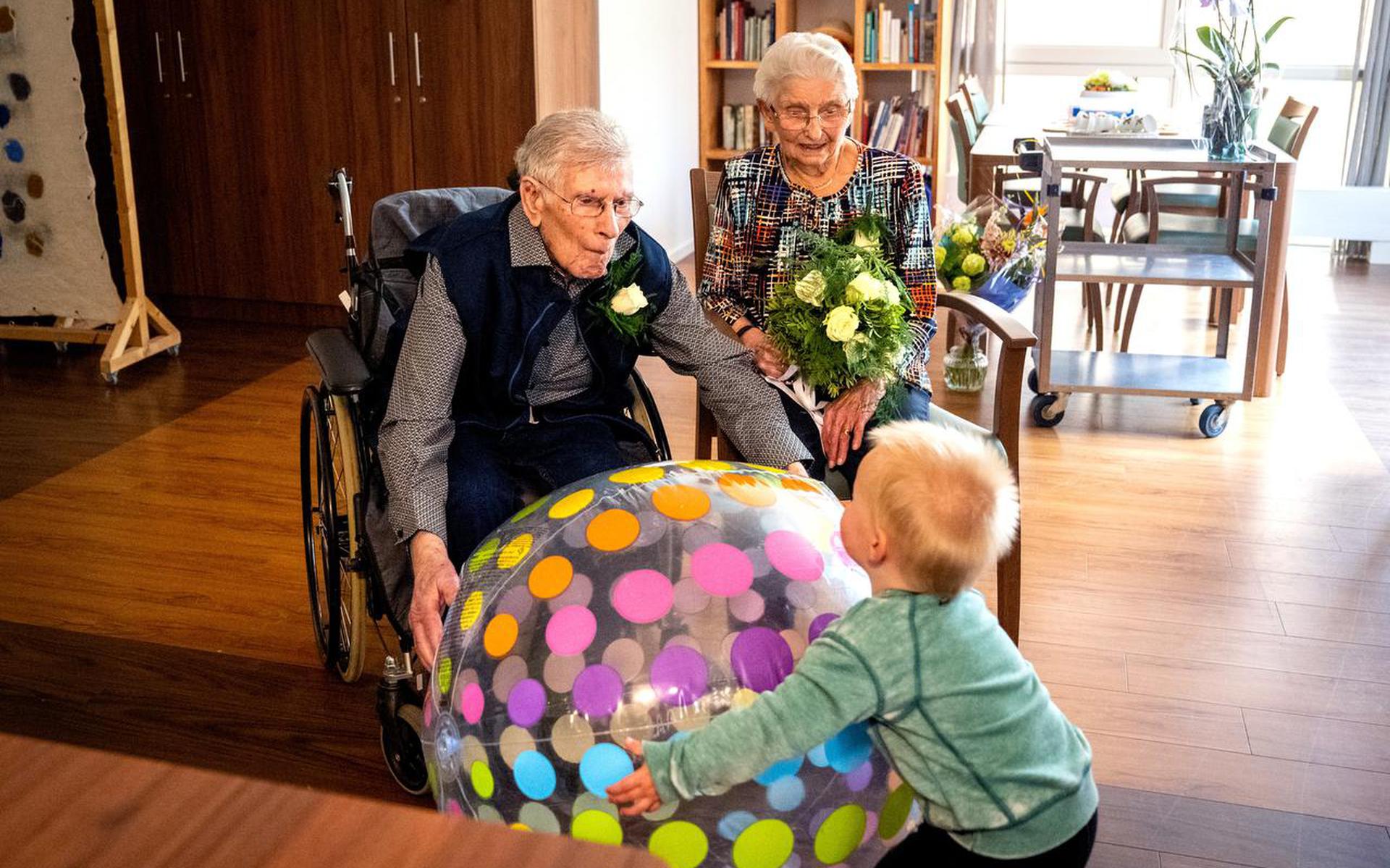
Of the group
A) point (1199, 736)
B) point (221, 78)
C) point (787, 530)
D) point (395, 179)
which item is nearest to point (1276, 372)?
point (1199, 736)

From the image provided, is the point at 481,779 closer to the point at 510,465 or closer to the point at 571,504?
the point at 571,504

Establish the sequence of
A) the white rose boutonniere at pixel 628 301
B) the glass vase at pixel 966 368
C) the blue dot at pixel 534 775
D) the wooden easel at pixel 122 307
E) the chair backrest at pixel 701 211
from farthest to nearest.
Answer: the wooden easel at pixel 122 307
the glass vase at pixel 966 368
the chair backrest at pixel 701 211
the white rose boutonniere at pixel 628 301
the blue dot at pixel 534 775

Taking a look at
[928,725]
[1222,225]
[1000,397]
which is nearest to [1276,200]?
[1222,225]

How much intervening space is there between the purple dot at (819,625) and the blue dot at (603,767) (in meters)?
0.24

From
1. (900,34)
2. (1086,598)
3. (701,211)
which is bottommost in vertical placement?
(1086,598)

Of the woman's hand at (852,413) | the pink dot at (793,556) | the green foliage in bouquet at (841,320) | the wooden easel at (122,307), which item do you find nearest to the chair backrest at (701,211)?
the green foliage in bouquet at (841,320)

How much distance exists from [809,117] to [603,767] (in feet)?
5.04

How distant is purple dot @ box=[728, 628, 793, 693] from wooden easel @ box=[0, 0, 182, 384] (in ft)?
13.1

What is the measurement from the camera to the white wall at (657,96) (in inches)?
232

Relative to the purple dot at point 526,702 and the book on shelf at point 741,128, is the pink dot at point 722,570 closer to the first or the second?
the purple dot at point 526,702

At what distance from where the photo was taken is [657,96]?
21.7 feet

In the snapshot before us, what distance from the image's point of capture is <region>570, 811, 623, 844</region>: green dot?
1420 mm

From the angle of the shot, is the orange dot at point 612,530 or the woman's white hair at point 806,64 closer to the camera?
the orange dot at point 612,530

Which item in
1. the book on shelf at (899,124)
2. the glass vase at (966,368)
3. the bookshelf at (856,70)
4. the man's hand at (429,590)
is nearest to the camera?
the man's hand at (429,590)
